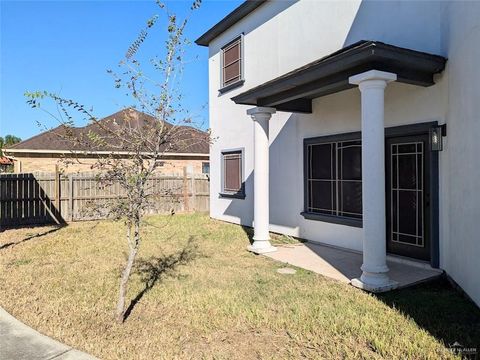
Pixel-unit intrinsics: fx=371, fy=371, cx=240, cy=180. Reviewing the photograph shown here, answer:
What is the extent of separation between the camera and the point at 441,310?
14.4 feet

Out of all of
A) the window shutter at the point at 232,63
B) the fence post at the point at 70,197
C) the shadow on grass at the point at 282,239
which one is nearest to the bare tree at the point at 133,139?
the shadow on grass at the point at 282,239

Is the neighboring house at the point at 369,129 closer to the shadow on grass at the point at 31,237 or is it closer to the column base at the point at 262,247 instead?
the column base at the point at 262,247

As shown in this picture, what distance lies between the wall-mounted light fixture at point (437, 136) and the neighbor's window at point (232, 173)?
6228 millimetres

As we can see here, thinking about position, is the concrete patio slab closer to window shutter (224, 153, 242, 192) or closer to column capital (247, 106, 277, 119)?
column capital (247, 106, 277, 119)

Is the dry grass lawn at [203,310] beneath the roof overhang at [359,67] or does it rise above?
beneath

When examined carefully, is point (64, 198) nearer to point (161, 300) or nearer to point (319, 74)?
point (161, 300)

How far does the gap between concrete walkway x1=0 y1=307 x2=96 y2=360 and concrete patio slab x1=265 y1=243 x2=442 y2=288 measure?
389 cm

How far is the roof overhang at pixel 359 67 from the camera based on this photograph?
16.8 ft

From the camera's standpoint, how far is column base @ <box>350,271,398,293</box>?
5.14 metres

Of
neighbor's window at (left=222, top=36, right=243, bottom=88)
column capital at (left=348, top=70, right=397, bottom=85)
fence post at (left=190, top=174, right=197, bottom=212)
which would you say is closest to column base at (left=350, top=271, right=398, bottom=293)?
column capital at (left=348, top=70, right=397, bottom=85)

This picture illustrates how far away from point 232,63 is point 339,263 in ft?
25.0

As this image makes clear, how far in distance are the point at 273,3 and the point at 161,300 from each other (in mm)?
8279

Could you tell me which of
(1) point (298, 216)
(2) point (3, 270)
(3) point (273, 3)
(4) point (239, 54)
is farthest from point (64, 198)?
(3) point (273, 3)

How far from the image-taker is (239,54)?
37.6 feet
